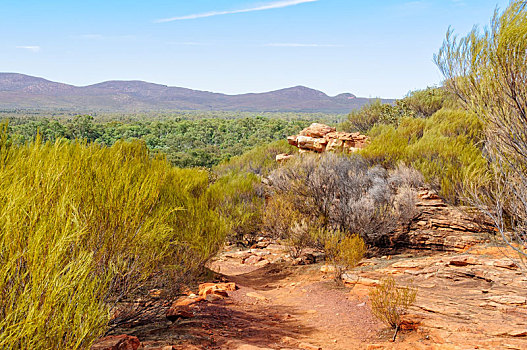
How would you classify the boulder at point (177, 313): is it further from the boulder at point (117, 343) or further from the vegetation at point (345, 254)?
the vegetation at point (345, 254)

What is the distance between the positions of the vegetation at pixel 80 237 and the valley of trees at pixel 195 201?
0.7 inches

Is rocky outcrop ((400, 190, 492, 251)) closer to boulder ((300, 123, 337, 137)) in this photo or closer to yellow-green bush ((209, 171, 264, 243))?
yellow-green bush ((209, 171, 264, 243))

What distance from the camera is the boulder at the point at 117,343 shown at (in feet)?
12.0

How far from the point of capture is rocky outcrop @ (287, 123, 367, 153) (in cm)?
1622

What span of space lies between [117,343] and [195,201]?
11.0 feet

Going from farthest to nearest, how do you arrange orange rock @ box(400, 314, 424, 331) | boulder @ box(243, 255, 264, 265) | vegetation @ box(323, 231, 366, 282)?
boulder @ box(243, 255, 264, 265), vegetation @ box(323, 231, 366, 282), orange rock @ box(400, 314, 424, 331)

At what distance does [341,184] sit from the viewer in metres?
10.8

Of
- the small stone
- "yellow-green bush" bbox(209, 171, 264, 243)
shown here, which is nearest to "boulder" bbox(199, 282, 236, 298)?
the small stone

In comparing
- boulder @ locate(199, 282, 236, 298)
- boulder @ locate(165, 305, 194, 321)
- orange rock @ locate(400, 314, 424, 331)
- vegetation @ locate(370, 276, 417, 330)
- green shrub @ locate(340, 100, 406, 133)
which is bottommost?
boulder @ locate(199, 282, 236, 298)

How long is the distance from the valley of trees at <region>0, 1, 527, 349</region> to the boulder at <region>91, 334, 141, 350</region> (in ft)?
1.14

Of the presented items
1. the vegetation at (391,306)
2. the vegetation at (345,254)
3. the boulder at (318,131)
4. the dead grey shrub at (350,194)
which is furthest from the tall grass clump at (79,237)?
the boulder at (318,131)

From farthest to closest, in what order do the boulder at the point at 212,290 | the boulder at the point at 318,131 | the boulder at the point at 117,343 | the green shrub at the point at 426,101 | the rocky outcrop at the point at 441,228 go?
the green shrub at the point at 426,101 → the boulder at the point at 318,131 → the rocky outcrop at the point at 441,228 → the boulder at the point at 212,290 → the boulder at the point at 117,343

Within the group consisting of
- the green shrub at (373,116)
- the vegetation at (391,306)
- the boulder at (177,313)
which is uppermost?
the green shrub at (373,116)

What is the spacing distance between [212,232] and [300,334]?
2.06 metres
